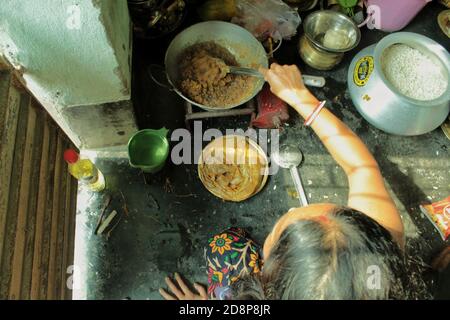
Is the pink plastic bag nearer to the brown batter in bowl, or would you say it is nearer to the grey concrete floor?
the grey concrete floor

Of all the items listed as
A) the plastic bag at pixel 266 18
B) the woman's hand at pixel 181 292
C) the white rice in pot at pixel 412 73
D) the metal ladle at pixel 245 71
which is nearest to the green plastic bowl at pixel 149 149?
the metal ladle at pixel 245 71

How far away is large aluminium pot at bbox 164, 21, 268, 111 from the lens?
75.9 inches

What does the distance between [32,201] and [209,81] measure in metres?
0.97

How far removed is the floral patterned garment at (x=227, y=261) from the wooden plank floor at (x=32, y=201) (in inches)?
26.0

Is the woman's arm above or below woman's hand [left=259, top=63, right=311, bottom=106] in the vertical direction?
below

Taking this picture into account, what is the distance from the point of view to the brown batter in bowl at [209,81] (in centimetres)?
192

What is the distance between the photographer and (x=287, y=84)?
5.83 feet

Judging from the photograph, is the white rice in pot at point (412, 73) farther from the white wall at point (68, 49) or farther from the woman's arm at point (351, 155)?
the white wall at point (68, 49)

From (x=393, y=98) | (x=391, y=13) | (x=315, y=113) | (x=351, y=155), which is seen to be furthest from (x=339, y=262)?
(x=391, y=13)

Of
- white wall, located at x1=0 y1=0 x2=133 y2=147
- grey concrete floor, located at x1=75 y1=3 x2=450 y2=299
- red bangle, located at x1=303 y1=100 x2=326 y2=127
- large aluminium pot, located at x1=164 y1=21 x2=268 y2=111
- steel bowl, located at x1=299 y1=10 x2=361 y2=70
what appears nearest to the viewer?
white wall, located at x1=0 y1=0 x2=133 y2=147

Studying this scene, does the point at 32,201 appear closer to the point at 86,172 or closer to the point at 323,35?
the point at 86,172

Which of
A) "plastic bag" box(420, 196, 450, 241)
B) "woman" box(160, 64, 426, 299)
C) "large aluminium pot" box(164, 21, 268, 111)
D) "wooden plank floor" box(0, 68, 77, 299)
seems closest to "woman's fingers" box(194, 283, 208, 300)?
"woman" box(160, 64, 426, 299)

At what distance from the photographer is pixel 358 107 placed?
6.91ft

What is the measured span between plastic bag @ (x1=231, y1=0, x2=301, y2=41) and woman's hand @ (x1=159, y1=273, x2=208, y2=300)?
1.37 m
